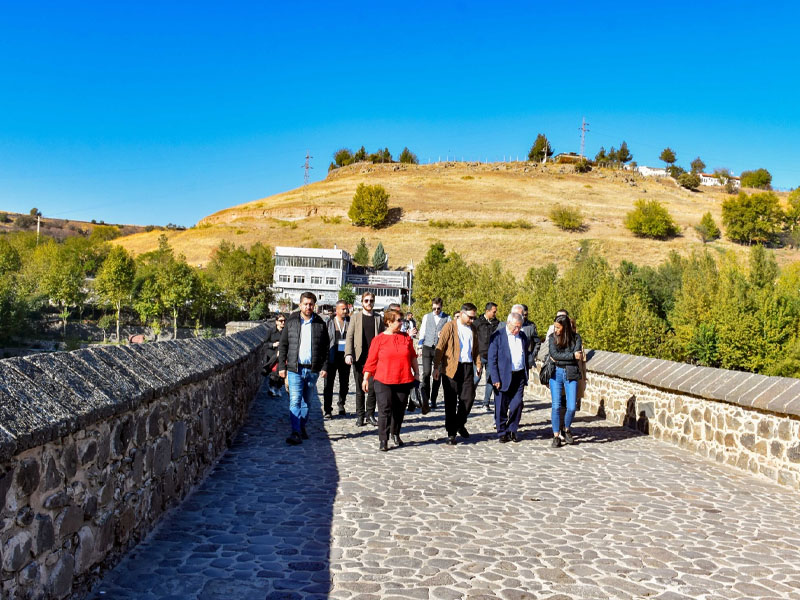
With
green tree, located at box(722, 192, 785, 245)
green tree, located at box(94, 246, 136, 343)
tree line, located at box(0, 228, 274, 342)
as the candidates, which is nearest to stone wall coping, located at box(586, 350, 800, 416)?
tree line, located at box(0, 228, 274, 342)

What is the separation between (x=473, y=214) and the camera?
126125mm

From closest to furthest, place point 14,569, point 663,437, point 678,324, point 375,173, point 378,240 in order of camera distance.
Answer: point 14,569, point 663,437, point 678,324, point 378,240, point 375,173

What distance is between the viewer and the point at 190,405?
6168mm

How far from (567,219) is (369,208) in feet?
110

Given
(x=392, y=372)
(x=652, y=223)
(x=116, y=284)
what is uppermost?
(x=652, y=223)

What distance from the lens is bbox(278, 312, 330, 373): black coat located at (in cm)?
943

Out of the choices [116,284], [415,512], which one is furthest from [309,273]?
[415,512]

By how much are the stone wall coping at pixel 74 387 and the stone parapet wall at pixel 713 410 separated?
5858 mm

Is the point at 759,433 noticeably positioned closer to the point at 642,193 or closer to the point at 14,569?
the point at 14,569

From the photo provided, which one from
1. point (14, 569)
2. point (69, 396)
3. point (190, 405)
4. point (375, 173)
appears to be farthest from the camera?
point (375, 173)

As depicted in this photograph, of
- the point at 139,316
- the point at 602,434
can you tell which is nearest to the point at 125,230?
the point at 139,316

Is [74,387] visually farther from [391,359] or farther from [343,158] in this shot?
[343,158]

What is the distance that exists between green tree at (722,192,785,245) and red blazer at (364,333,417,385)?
10915 centimetres

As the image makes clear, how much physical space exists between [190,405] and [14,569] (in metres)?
3.25
